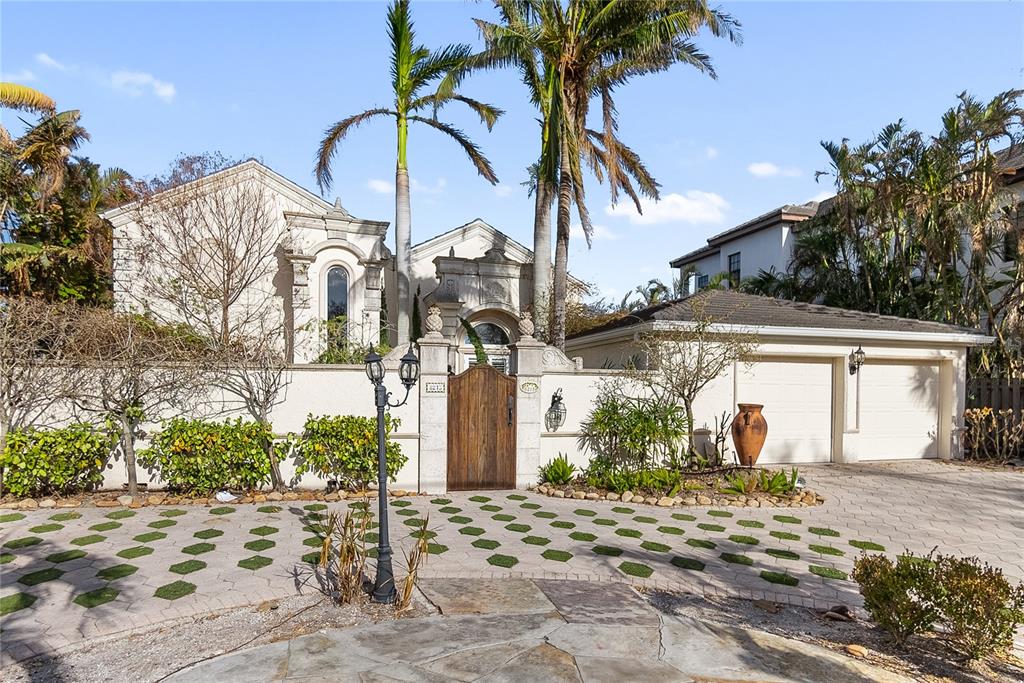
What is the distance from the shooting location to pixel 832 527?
7.45 metres

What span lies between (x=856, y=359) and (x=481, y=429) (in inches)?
343

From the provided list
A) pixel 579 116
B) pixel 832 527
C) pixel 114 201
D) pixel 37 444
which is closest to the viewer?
pixel 832 527

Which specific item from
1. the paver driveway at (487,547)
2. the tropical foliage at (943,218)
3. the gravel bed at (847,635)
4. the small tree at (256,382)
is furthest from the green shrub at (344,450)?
the tropical foliage at (943,218)

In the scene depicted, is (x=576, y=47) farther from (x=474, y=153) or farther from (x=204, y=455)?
(x=204, y=455)

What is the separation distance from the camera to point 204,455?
845 centimetres

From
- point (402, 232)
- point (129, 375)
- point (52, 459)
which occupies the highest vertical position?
point (402, 232)

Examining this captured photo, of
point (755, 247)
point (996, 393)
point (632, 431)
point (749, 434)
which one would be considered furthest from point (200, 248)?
point (755, 247)

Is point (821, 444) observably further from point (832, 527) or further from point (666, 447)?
point (832, 527)

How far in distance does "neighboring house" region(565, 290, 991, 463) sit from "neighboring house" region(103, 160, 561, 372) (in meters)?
6.00

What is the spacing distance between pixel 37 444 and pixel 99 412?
0.89 metres

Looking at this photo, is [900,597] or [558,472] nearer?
[900,597]

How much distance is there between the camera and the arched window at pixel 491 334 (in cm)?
1855

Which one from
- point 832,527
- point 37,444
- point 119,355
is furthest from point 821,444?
point 37,444

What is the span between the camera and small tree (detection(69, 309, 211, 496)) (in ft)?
27.4
